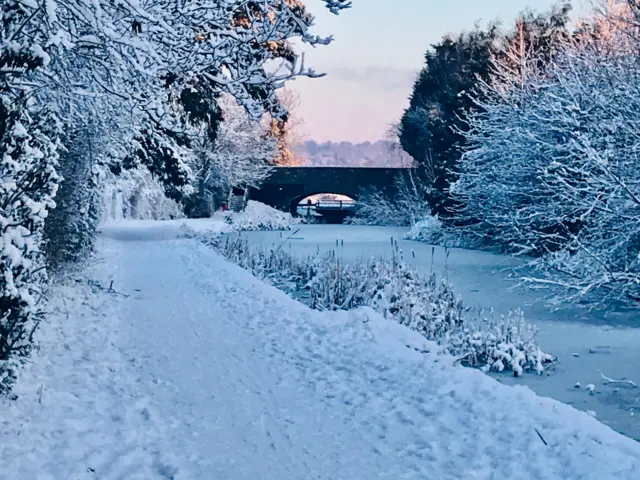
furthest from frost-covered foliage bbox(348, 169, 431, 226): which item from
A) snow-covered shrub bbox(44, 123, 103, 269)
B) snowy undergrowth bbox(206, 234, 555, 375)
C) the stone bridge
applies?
snow-covered shrub bbox(44, 123, 103, 269)

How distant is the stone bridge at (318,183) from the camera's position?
47.7m

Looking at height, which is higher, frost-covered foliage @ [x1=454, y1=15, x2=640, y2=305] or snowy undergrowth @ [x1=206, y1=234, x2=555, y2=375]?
frost-covered foliage @ [x1=454, y1=15, x2=640, y2=305]

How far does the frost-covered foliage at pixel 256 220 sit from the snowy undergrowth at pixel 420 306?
1778 cm

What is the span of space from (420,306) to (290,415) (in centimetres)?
492

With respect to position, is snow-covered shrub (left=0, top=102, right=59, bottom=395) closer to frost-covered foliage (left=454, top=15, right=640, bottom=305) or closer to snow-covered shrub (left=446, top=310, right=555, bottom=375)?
snow-covered shrub (left=446, top=310, right=555, bottom=375)

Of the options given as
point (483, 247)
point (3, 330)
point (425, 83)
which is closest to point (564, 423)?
point (3, 330)

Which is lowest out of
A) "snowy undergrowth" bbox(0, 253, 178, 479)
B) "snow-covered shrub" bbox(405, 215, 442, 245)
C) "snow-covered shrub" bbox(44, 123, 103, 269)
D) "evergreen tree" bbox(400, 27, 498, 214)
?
"snowy undergrowth" bbox(0, 253, 178, 479)

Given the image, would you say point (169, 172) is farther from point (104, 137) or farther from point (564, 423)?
point (564, 423)

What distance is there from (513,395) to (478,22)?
31294mm

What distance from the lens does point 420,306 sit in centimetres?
1005

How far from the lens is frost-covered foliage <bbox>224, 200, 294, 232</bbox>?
112ft

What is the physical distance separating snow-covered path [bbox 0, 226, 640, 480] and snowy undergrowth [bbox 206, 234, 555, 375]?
1.09 meters

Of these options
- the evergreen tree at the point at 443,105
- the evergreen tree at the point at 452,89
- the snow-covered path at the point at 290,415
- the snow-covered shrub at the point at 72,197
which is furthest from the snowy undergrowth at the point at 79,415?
the evergreen tree at the point at 443,105

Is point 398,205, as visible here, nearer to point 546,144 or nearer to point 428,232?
point 428,232
